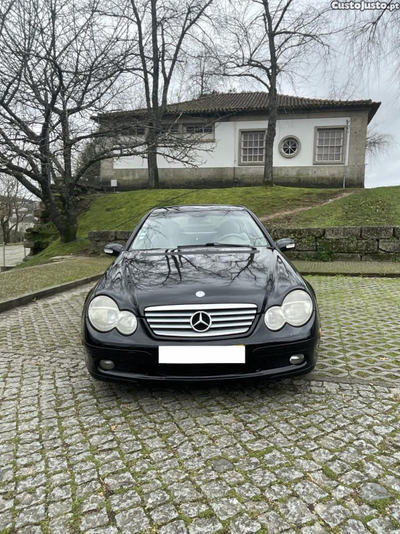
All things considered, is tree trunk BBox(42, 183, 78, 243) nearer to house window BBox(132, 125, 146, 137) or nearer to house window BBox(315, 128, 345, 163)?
house window BBox(132, 125, 146, 137)

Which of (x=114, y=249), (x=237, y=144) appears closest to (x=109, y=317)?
(x=114, y=249)

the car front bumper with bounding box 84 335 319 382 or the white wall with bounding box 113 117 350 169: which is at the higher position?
the white wall with bounding box 113 117 350 169

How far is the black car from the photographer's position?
237 cm

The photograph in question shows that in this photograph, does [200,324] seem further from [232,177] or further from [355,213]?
[232,177]

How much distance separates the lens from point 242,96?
24969mm

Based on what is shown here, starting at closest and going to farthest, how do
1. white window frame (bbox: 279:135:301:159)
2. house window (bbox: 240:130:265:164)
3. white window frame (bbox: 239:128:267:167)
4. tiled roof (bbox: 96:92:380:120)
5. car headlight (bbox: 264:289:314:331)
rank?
car headlight (bbox: 264:289:314:331)
tiled roof (bbox: 96:92:380:120)
white window frame (bbox: 279:135:301:159)
white window frame (bbox: 239:128:267:167)
house window (bbox: 240:130:265:164)

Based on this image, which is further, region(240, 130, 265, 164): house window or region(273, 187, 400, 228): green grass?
region(240, 130, 265, 164): house window

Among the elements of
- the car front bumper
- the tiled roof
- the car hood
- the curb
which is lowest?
Answer: the curb

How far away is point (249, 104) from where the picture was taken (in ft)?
73.6


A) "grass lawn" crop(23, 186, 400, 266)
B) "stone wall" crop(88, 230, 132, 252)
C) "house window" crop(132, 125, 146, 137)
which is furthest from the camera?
"house window" crop(132, 125, 146, 137)

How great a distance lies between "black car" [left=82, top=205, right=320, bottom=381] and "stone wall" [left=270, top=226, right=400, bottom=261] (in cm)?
694

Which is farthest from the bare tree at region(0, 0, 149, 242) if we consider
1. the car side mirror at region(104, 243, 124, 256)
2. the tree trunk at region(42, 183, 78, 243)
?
the car side mirror at region(104, 243, 124, 256)

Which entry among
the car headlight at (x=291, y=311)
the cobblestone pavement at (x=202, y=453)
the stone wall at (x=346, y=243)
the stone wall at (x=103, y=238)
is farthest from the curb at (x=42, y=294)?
the stone wall at (x=346, y=243)

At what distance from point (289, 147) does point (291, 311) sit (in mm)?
20829
